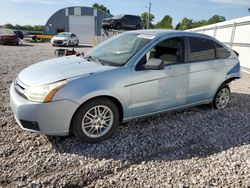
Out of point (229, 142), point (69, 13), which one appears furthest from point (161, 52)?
point (69, 13)

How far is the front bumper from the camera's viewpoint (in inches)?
115

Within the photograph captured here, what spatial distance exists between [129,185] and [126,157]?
0.55 meters

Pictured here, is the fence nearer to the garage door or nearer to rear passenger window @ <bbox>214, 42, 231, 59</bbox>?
rear passenger window @ <bbox>214, 42, 231, 59</bbox>

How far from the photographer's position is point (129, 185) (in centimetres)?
258

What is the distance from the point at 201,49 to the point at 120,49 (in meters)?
1.59

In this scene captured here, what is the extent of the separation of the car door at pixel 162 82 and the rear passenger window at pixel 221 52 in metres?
0.98

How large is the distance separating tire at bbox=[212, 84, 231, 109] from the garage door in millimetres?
36458

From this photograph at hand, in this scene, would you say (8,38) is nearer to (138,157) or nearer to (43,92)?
(43,92)

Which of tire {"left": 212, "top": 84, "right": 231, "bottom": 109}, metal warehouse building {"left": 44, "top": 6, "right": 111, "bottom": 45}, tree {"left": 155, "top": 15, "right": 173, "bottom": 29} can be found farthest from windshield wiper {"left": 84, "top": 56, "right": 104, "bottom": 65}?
tree {"left": 155, "top": 15, "right": 173, "bottom": 29}

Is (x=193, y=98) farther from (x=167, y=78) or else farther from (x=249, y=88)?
(x=249, y=88)

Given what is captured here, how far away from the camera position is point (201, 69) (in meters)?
4.29

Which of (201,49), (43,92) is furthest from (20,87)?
(201,49)

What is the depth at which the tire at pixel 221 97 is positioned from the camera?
16.1 ft

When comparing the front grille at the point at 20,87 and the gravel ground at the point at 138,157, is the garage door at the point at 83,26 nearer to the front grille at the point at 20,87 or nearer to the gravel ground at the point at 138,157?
the gravel ground at the point at 138,157
